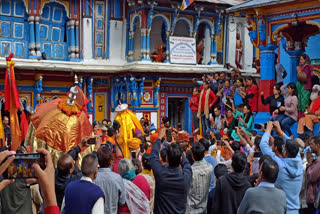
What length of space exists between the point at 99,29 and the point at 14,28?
11.2 feet

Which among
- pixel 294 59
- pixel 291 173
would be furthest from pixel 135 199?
pixel 294 59

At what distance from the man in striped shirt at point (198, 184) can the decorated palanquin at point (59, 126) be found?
3.80 metres

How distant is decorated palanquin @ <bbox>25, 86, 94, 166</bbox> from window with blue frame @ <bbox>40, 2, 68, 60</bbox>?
9.23 meters

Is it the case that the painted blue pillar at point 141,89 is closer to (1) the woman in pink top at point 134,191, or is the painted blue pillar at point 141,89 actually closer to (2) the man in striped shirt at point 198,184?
(2) the man in striped shirt at point 198,184

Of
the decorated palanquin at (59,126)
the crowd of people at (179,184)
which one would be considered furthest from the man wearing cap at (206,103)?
the crowd of people at (179,184)

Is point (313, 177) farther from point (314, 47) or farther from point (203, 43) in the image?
point (203, 43)

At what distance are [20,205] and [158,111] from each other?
558 inches

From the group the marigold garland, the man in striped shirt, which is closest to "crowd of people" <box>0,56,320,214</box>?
the man in striped shirt

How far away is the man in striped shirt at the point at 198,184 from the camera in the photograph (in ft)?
19.2

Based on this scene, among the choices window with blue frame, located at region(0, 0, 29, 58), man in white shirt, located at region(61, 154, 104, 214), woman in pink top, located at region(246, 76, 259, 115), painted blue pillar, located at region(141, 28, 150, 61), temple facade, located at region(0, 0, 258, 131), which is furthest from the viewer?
painted blue pillar, located at region(141, 28, 150, 61)

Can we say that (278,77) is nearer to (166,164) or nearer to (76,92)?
(76,92)

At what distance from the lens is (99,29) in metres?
19.3

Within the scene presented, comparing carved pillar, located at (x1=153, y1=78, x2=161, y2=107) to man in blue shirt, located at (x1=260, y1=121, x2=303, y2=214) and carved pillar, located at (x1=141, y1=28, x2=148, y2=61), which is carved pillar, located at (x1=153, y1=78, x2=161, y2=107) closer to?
carved pillar, located at (x1=141, y1=28, x2=148, y2=61)

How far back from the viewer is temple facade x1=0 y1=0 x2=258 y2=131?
1788 cm
